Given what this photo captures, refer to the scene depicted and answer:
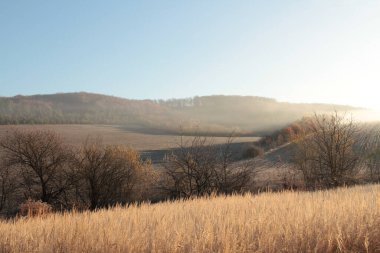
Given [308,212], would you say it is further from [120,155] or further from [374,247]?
[120,155]

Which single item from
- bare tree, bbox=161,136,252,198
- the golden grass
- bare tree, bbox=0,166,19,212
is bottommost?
bare tree, bbox=0,166,19,212

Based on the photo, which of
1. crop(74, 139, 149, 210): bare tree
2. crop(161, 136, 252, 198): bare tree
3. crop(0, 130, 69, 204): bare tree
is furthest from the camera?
crop(0, 130, 69, 204): bare tree

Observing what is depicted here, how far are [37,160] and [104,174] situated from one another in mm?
6461

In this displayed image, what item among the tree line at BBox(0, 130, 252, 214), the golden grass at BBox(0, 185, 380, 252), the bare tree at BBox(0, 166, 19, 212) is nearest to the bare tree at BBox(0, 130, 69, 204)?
the tree line at BBox(0, 130, 252, 214)

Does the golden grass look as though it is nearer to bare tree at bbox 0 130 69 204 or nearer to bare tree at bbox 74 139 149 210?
bare tree at bbox 74 139 149 210

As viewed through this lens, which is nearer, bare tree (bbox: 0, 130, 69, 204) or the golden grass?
the golden grass

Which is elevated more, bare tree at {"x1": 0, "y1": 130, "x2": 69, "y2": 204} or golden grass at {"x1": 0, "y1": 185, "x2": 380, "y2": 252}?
golden grass at {"x1": 0, "y1": 185, "x2": 380, "y2": 252}

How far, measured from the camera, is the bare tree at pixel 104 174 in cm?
3506

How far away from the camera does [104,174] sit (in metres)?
35.5

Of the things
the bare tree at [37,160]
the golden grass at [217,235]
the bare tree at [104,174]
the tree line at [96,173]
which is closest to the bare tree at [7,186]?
the tree line at [96,173]

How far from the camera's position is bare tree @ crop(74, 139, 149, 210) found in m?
35.1

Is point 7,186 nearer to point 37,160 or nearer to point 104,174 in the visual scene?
point 37,160

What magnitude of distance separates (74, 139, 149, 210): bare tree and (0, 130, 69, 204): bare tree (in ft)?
5.32

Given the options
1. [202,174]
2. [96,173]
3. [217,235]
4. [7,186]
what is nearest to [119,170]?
[96,173]
